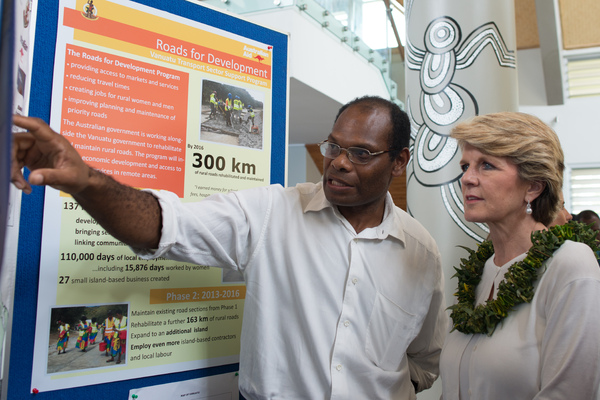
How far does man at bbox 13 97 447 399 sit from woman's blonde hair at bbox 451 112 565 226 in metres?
0.32

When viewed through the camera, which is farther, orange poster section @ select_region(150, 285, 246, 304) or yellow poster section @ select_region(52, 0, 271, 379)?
orange poster section @ select_region(150, 285, 246, 304)

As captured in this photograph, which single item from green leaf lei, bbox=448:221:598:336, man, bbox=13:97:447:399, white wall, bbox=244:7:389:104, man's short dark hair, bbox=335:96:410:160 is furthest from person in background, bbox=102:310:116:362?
white wall, bbox=244:7:389:104

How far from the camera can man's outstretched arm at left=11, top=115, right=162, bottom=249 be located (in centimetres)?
93

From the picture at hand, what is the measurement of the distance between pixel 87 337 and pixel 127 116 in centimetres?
74

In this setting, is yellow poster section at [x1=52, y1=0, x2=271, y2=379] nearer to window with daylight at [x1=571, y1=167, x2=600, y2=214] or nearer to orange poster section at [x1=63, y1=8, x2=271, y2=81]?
orange poster section at [x1=63, y1=8, x2=271, y2=81]

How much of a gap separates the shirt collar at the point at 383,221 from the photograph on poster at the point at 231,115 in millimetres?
387

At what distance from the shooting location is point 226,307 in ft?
6.39

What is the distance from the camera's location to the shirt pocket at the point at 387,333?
1710mm

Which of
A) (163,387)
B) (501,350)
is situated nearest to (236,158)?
(163,387)

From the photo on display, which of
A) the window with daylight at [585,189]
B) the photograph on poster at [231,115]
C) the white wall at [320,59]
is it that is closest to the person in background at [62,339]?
the photograph on poster at [231,115]

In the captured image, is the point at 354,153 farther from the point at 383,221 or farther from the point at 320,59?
the point at 320,59

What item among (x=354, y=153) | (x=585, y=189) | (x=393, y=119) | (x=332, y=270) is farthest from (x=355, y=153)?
(x=585, y=189)

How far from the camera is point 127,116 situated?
1.71 metres

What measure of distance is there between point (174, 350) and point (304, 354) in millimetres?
494
